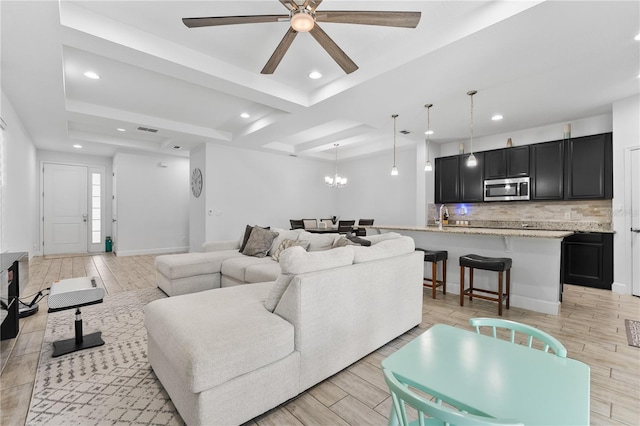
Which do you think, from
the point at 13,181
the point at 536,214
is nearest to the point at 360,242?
the point at 536,214

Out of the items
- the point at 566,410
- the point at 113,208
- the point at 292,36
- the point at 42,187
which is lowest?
the point at 566,410

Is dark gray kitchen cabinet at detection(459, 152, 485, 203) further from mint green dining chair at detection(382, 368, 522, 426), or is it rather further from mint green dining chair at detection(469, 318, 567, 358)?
mint green dining chair at detection(382, 368, 522, 426)

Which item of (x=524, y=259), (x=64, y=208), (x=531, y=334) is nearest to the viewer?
(x=531, y=334)

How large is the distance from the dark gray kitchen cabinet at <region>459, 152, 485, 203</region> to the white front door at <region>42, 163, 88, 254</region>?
973cm

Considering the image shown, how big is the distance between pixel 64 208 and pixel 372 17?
9343 millimetres

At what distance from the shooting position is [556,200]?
5168mm

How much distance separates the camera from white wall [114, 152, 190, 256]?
755 cm

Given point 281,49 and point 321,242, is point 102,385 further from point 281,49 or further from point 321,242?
point 281,49

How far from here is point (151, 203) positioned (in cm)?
804

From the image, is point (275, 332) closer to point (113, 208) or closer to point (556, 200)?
point (556, 200)

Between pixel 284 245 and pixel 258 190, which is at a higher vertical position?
pixel 258 190

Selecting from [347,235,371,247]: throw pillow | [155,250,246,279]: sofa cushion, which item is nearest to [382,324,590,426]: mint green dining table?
[347,235,371,247]: throw pillow

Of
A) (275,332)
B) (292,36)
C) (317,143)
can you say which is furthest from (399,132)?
(275,332)

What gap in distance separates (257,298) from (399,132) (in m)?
4.86
